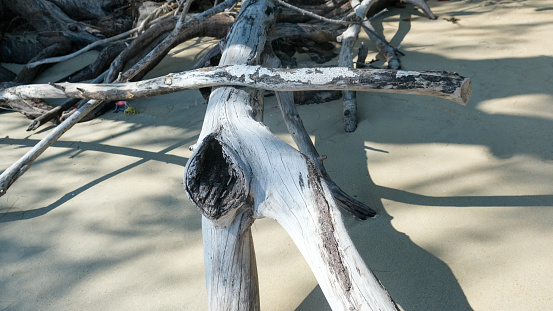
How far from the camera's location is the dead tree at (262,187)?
1.28 m

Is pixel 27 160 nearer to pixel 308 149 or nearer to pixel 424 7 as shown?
pixel 308 149

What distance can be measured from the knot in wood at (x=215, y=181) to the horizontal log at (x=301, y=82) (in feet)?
1.91

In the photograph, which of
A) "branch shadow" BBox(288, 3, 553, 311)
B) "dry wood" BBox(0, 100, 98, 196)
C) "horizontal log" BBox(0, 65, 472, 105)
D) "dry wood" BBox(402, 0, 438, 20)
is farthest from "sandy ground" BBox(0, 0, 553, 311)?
"dry wood" BBox(402, 0, 438, 20)

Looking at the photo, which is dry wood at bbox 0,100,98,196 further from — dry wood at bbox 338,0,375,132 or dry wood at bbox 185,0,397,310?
dry wood at bbox 338,0,375,132

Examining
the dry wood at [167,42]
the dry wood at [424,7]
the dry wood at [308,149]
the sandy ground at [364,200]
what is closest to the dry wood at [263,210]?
the sandy ground at [364,200]

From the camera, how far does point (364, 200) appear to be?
2.64m

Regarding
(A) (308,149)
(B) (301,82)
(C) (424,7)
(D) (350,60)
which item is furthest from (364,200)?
(C) (424,7)

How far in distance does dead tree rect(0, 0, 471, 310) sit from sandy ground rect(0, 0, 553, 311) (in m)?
0.59

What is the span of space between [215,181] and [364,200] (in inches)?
53.1

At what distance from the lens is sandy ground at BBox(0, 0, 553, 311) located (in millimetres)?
2094

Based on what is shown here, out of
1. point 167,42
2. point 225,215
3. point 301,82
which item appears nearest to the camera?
point 225,215

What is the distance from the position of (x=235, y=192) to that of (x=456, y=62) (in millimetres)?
3298

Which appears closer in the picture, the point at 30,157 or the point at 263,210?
the point at 263,210

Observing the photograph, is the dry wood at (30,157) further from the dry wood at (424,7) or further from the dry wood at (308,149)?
the dry wood at (424,7)
